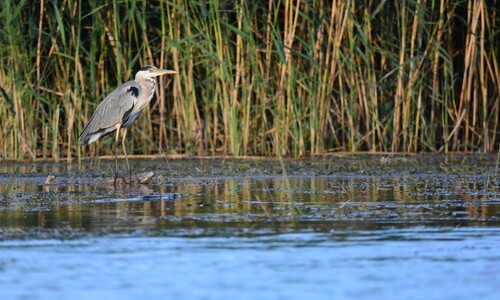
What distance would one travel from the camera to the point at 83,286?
385 centimetres

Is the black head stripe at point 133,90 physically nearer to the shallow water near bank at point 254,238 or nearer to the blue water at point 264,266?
the shallow water near bank at point 254,238

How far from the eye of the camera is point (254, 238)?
4.91 meters

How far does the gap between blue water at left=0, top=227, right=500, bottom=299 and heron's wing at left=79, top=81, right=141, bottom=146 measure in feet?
14.1

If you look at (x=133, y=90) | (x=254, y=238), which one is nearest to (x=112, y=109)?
(x=133, y=90)

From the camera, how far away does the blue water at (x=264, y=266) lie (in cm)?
373

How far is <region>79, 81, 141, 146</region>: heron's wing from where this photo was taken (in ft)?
30.1

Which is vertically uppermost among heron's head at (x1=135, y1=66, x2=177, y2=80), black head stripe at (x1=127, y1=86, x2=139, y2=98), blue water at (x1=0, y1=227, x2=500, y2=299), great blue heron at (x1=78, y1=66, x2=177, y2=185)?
heron's head at (x1=135, y1=66, x2=177, y2=80)

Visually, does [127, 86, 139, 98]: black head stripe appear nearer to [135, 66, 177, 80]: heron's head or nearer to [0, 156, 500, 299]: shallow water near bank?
[135, 66, 177, 80]: heron's head

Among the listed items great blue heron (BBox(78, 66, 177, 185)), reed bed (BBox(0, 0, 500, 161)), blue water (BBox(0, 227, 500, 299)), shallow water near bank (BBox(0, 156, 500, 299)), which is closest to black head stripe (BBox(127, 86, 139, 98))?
great blue heron (BBox(78, 66, 177, 185))

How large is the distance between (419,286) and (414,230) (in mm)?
1357

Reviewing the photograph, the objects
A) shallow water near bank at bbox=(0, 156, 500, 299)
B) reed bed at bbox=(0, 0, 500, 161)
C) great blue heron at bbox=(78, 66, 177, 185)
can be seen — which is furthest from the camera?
reed bed at bbox=(0, 0, 500, 161)

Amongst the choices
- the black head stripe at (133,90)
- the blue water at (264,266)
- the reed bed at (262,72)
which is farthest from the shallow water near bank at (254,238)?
the reed bed at (262,72)

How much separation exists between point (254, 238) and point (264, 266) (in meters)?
0.73

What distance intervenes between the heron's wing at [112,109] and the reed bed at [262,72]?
0.41m
